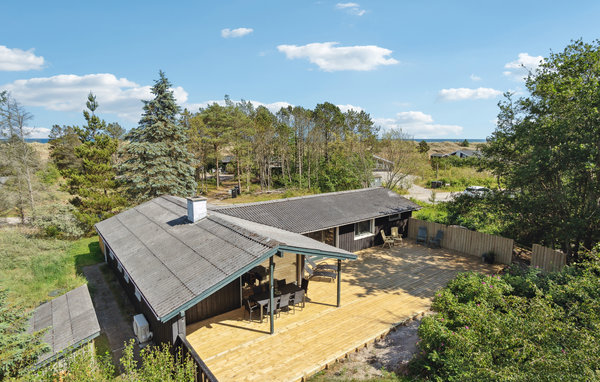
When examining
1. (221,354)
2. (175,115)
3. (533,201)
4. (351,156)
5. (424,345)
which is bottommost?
(221,354)

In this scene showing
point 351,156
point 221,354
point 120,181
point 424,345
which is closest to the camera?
point 424,345

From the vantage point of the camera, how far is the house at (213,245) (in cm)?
759

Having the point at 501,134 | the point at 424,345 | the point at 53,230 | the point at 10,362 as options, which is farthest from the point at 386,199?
the point at 53,230

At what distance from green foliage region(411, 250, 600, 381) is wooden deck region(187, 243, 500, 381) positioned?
82.1 inches

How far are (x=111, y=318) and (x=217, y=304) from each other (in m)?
4.02

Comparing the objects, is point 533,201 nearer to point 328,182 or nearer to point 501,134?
point 501,134

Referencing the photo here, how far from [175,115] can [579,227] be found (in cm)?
2634

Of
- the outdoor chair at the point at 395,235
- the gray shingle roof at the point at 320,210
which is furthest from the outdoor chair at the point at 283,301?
the outdoor chair at the point at 395,235

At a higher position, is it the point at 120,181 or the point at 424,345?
the point at 120,181

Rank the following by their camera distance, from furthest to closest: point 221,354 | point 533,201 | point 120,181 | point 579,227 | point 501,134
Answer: point 120,181
point 501,134
point 533,201
point 579,227
point 221,354

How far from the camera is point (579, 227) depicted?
1291 cm

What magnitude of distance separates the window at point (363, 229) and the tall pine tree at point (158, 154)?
46.1ft

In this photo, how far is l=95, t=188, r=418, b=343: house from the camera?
7.59m

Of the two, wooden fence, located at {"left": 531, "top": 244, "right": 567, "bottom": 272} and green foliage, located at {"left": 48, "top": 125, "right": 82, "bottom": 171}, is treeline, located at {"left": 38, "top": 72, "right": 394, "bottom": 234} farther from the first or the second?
wooden fence, located at {"left": 531, "top": 244, "right": 567, "bottom": 272}
